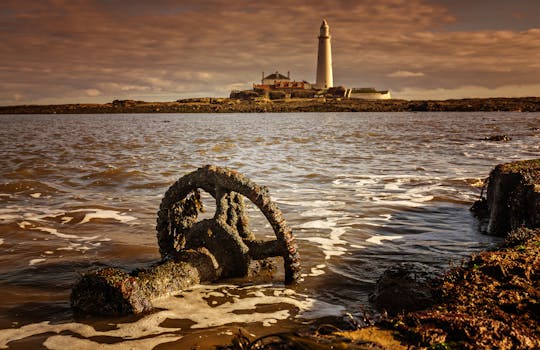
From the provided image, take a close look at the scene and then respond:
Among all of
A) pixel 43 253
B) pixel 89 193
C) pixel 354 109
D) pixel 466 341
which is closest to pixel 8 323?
pixel 43 253

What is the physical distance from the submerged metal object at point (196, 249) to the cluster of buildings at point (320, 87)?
12045 centimetres

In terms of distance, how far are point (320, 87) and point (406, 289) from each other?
4960 inches

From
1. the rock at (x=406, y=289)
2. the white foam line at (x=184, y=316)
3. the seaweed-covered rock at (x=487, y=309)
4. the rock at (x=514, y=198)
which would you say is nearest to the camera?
the seaweed-covered rock at (x=487, y=309)

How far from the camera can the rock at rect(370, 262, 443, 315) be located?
4.44 metres

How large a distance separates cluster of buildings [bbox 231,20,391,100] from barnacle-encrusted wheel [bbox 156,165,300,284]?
120383mm

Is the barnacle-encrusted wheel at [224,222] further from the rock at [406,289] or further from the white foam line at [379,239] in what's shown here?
the white foam line at [379,239]

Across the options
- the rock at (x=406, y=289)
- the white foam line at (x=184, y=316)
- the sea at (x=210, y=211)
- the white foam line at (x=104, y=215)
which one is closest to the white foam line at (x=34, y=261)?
the sea at (x=210, y=211)

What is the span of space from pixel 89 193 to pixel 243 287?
7.57m

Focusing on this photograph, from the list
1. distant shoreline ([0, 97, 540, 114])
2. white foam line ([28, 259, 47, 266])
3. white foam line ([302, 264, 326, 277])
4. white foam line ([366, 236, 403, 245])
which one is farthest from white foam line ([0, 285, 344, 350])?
distant shoreline ([0, 97, 540, 114])

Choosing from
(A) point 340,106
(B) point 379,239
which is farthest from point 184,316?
(A) point 340,106

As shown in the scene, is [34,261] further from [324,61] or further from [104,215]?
[324,61]

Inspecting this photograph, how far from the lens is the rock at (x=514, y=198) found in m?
7.15

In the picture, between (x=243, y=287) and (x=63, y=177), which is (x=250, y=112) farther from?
(x=243, y=287)

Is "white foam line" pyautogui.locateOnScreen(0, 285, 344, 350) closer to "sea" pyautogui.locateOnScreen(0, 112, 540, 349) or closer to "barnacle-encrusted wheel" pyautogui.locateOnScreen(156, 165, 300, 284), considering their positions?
"sea" pyautogui.locateOnScreen(0, 112, 540, 349)
